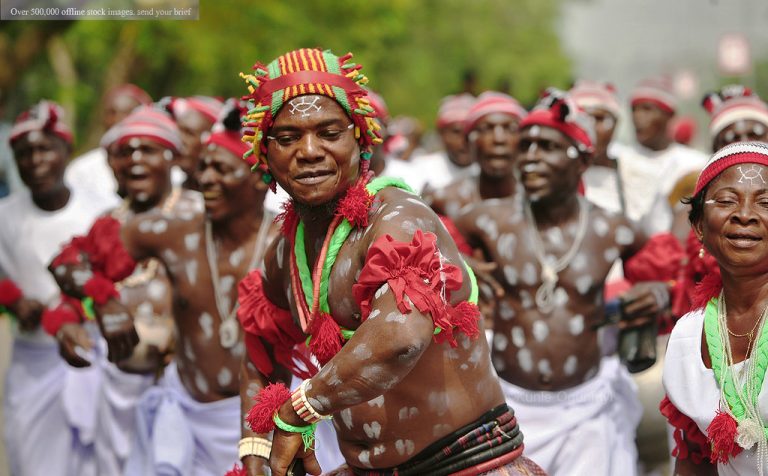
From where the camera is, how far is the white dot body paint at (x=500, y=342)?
235 inches

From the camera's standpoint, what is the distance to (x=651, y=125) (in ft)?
33.6

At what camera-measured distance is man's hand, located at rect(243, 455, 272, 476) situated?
3975 millimetres

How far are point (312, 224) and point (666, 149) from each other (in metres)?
6.67

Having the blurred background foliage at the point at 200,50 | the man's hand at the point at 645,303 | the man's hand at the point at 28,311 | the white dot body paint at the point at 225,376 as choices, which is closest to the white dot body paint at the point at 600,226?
the man's hand at the point at 645,303

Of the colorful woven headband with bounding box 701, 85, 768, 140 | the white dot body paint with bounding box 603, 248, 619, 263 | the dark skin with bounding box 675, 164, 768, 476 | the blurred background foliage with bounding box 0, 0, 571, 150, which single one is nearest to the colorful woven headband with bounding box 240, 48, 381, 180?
the dark skin with bounding box 675, 164, 768, 476

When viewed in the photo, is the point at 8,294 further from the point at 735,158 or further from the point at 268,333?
the point at 735,158

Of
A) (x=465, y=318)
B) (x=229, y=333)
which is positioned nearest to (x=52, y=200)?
(x=229, y=333)

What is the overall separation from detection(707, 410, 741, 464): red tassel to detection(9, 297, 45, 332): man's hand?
5.04 meters

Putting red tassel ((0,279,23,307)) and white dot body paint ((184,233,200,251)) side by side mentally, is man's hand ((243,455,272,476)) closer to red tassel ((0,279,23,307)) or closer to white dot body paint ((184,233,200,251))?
white dot body paint ((184,233,200,251))

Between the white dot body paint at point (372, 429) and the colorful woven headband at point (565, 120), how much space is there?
272 cm

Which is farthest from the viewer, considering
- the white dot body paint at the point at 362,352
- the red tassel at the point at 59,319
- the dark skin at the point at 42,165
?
the dark skin at the point at 42,165

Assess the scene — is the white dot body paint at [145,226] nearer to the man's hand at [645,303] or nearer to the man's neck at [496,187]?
the man's hand at [645,303]

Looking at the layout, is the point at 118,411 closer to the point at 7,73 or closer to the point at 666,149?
the point at 666,149

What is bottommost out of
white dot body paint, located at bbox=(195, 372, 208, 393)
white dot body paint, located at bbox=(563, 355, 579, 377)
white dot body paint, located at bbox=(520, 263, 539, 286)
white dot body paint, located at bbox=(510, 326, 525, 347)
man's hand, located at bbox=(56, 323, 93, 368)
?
white dot body paint, located at bbox=(195, 372, 208, 393)
